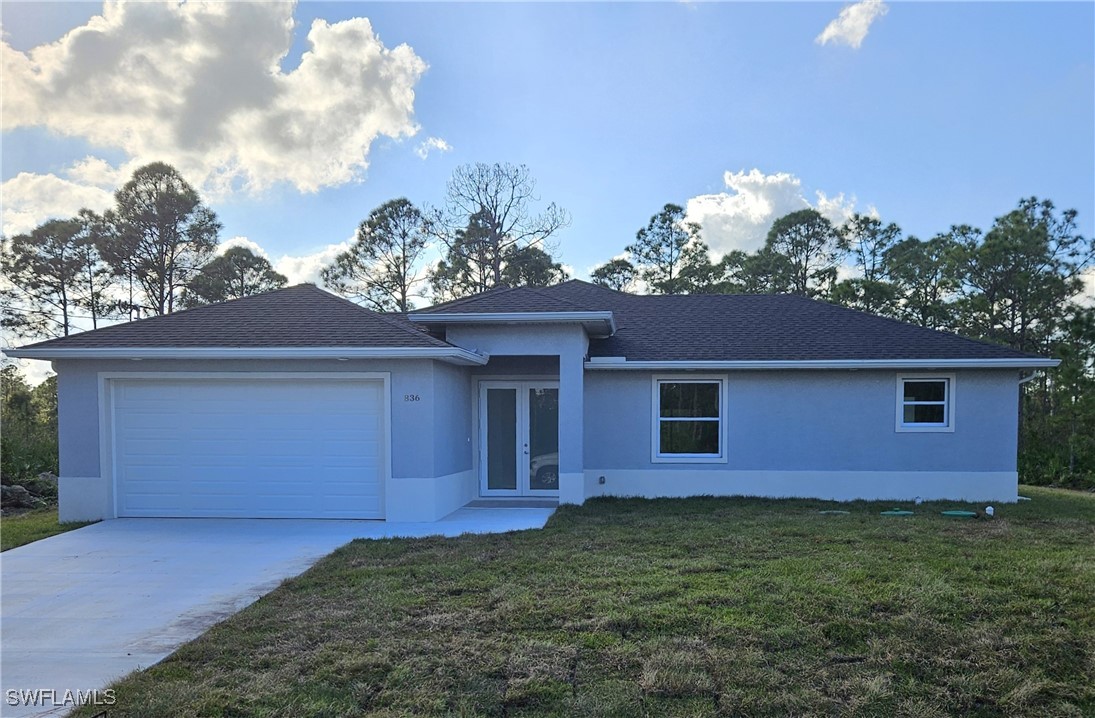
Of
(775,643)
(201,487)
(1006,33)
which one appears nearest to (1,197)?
(201,487)

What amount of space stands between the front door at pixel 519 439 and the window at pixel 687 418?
210 cm

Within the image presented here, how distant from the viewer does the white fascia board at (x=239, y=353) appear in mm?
9633

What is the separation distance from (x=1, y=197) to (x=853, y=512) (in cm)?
1605

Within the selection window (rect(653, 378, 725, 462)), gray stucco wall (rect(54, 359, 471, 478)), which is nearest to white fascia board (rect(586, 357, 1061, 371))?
window (rect(653, 378, 725, 462))

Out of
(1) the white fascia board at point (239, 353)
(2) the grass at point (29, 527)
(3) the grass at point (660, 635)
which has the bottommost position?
(2) the grass at point (29, 527)

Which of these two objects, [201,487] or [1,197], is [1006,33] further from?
[1,197]

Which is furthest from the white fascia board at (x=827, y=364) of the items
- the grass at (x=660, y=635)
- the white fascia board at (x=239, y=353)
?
the grass at (x=660, y=635)

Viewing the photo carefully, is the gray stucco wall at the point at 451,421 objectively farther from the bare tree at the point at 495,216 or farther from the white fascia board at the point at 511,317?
the bare tree at the point at 495,216

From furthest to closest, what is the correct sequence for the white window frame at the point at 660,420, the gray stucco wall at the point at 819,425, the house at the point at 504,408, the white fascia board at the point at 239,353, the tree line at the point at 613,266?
the tree line at the point at 613,266 → the white window frame at the point at 660,420 → the gray stucco wall at the point at 819,425 → the house at the point at 504,408 → the white fascia board at the point at 239,353

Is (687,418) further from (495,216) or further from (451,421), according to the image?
(495,216)

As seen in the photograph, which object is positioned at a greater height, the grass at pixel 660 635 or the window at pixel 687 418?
the window at pixel 687 418

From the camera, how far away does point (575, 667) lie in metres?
4.39

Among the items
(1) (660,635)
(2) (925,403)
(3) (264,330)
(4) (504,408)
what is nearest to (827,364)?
(2) (925,403)

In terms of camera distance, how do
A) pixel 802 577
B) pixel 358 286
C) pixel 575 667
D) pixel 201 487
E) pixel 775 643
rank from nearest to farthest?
pixel 575 667
pixel 775 643
pixel 802 577
pixel 201 487
pixel 358 286
